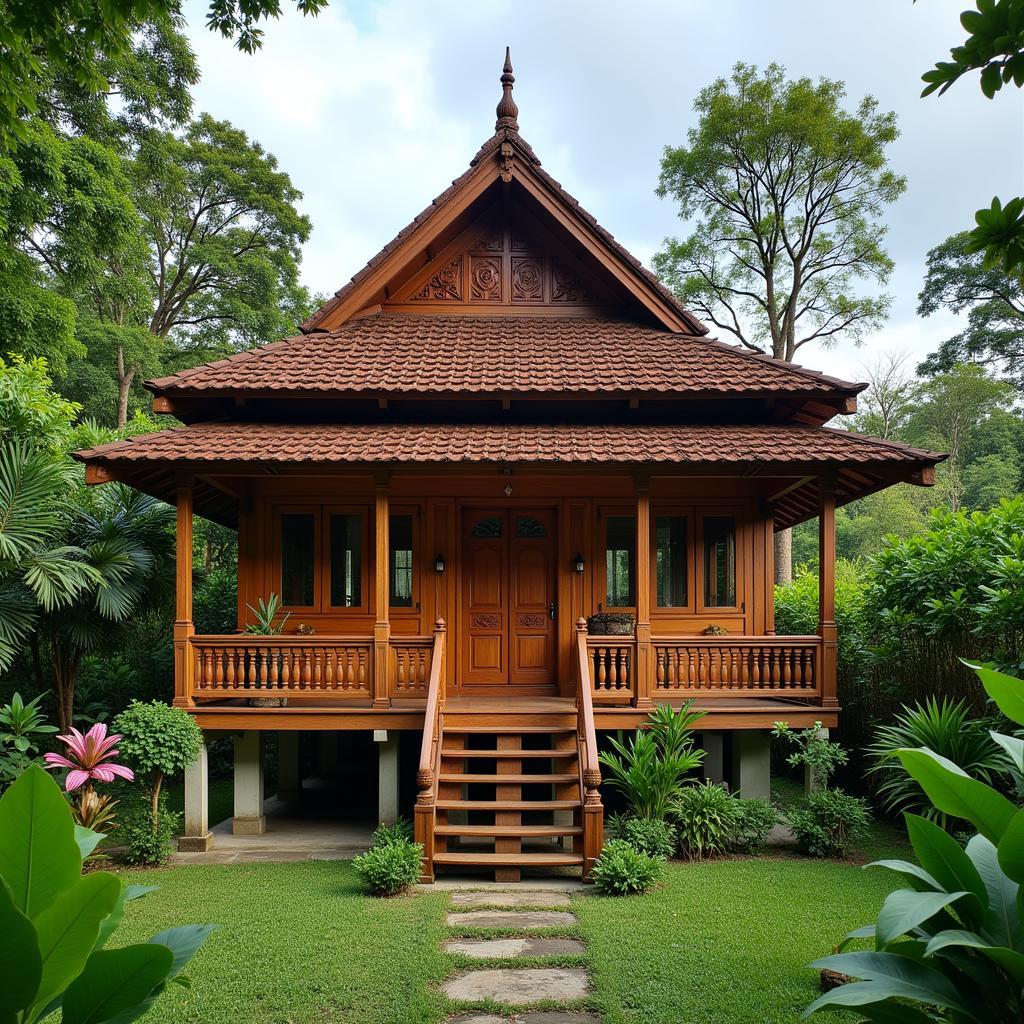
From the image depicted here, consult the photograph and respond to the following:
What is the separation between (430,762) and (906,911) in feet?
19.7

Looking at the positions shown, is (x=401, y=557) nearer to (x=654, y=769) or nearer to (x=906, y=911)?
(x=654, y=769)

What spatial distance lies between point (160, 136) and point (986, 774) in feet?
76.9

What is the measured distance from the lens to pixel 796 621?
12820 millimetres

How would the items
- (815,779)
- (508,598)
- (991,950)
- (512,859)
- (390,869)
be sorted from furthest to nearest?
(508,598) < (815,779) < (512,859) < (390,869) < (991,950)

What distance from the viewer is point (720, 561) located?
1066 centimetres

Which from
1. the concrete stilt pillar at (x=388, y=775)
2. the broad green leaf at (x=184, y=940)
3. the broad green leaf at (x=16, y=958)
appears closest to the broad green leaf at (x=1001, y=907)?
the broad green leaf at (x=184, y=940)

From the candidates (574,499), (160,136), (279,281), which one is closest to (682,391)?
(574,499)

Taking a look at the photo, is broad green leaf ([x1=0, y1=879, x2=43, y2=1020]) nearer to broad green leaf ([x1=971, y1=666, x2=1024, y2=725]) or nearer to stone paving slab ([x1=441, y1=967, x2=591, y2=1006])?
broad green leaf ([x1=971, y1=666, x2=1024, y2=725])

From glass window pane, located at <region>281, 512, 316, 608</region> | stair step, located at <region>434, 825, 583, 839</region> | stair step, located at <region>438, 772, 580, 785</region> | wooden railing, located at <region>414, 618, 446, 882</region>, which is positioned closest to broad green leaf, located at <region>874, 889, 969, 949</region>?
stair step, located at <region>434, 825, 583, 839</region>

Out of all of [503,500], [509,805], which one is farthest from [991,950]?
[503,500]

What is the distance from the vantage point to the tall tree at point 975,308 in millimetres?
28875

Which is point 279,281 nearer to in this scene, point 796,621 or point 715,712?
point 796,621

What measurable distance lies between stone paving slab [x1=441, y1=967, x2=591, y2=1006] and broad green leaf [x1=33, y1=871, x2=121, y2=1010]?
3.97 metres

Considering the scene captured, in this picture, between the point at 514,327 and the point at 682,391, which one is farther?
the point at 514,327
